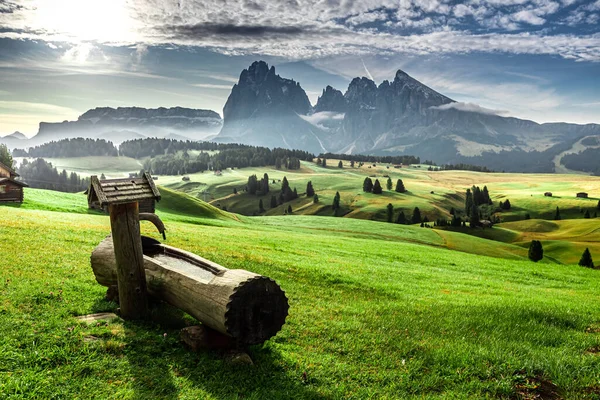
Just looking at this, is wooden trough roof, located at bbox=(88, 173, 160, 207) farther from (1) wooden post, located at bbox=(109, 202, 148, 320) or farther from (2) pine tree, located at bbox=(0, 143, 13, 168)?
(2) pine tree, located at bbox=(0, 143, 13, 168)

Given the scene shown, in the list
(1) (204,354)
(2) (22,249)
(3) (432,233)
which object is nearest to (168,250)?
(1) (204,354)

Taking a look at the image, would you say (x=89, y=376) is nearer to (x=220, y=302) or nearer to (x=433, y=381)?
(x=220, y=302)

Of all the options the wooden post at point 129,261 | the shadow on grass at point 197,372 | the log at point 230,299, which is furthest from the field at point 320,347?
the log at point 230,299

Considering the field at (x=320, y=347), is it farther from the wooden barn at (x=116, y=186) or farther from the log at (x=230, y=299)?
the wooden barn at (x=116, y=186)

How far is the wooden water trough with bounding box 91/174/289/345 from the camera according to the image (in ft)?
33.9

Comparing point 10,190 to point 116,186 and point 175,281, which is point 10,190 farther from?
point 175,281

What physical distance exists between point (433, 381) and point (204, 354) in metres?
6.04

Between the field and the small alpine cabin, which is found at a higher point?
the small alpine cabin

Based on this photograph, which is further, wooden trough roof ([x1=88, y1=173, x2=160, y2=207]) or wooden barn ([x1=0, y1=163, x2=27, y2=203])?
wooden barn ([x1=0, y1=163, x2=27, y2=203])

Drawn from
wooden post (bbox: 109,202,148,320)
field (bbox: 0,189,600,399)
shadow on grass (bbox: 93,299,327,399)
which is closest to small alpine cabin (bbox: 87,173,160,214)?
wooden post (bbox: 109,202,148,320)

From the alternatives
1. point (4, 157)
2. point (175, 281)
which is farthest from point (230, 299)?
point (4, 157)

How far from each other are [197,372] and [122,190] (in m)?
6.16

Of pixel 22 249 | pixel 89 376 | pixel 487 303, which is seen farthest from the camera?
pixel 22 249

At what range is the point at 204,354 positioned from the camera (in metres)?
10.4
